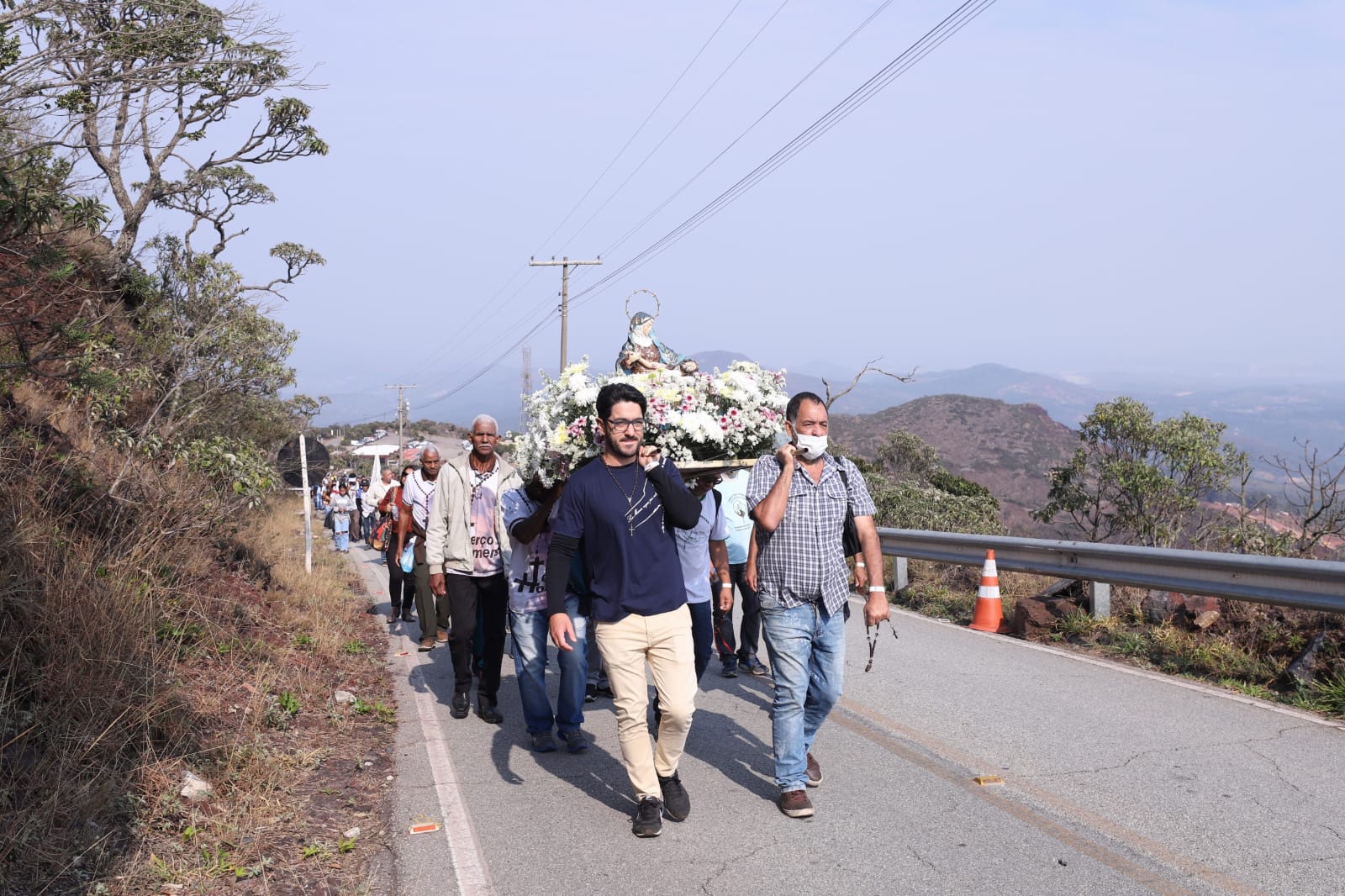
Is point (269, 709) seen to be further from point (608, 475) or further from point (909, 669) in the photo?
point (909, 669)

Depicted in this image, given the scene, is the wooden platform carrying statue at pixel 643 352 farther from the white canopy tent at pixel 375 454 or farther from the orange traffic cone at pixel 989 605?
the white canopy tent at pixel 375 454

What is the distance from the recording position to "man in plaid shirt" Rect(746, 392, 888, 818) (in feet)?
18.7

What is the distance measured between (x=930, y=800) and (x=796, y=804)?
729mm

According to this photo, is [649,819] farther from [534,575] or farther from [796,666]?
[534,575]

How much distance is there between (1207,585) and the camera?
28.8 feet

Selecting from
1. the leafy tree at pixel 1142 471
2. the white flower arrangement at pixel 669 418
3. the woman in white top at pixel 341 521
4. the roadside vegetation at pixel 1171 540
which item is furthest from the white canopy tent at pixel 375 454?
the white flower arrangement at pixel 669 418

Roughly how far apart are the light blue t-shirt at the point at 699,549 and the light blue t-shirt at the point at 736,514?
94 centimetres

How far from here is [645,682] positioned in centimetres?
554

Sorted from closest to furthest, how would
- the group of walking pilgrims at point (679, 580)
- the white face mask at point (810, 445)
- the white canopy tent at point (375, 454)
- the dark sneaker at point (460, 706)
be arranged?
1. the group of walking pilgrims at point (679, 580)
2. the white face mask at point (810, 445)
3. the dark sneaker at point (460, 706)
4. the white canopy tent at point (375, 454)

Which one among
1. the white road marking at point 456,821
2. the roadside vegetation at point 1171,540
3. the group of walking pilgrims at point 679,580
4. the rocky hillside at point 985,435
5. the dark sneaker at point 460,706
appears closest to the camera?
the white road marking at point 456,821

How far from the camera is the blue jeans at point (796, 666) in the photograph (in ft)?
18.7

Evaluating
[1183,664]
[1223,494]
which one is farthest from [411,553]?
[1223,494]

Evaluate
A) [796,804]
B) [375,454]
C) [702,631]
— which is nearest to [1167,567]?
[702,631]

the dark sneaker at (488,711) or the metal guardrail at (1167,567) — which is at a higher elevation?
the metal guardrail at (1167,567)
